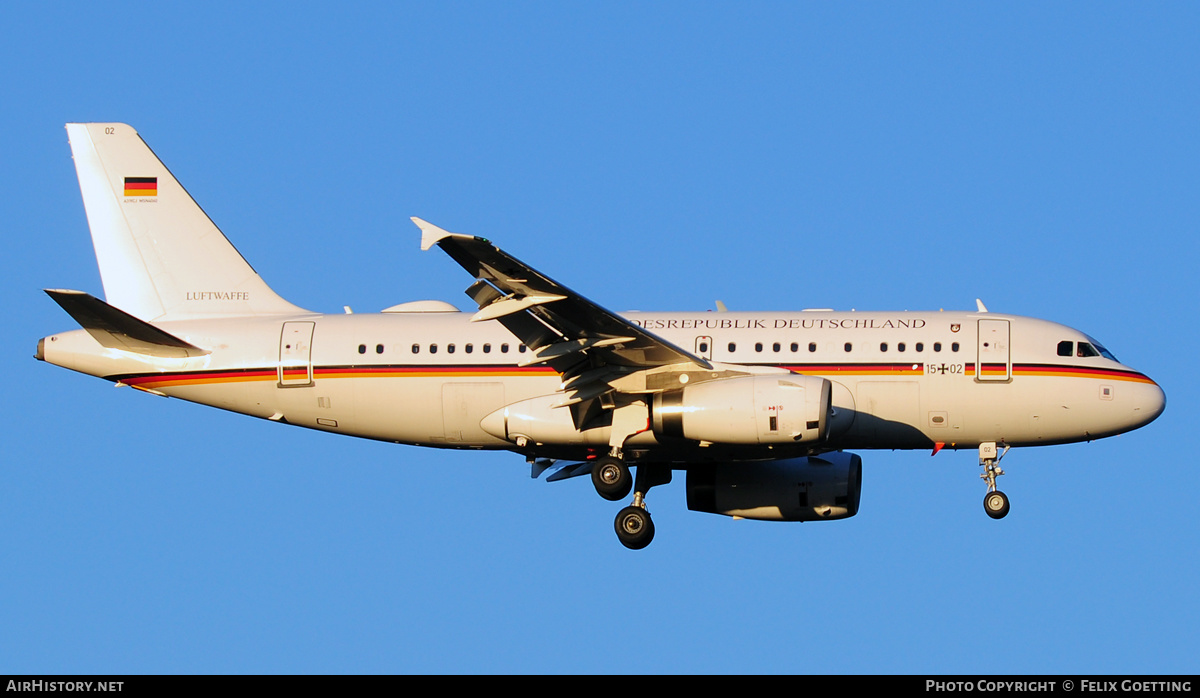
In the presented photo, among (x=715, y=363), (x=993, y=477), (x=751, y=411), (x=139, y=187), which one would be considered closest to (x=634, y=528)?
(x=715, y=363)

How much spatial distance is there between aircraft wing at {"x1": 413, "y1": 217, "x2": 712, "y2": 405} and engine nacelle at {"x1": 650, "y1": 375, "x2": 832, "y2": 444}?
3.24 feet

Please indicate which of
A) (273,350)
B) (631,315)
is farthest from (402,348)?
(631,315)

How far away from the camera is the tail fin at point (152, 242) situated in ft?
131

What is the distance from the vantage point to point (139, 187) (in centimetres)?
4091

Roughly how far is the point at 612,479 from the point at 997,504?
28.6 ft

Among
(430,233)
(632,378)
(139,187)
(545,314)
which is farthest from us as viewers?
(139,187)

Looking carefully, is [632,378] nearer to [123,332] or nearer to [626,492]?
[626,492]

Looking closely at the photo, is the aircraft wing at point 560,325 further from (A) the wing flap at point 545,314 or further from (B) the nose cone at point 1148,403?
(B) the nose cone at point 1148,403

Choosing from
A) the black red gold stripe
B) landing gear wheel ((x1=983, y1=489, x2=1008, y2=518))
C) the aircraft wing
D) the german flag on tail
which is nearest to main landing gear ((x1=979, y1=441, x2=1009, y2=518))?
landing gear wheel ((x1=983, y1=489, x2=1008, y2=518))

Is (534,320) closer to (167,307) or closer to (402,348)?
(402,348)

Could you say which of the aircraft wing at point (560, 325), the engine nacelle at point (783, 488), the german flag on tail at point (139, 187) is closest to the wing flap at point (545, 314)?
the aircraft wing at point (560, 325)

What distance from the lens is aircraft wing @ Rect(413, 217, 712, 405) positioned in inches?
1206

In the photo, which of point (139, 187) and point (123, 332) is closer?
point (123, 332)

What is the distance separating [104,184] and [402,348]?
9.35 m
